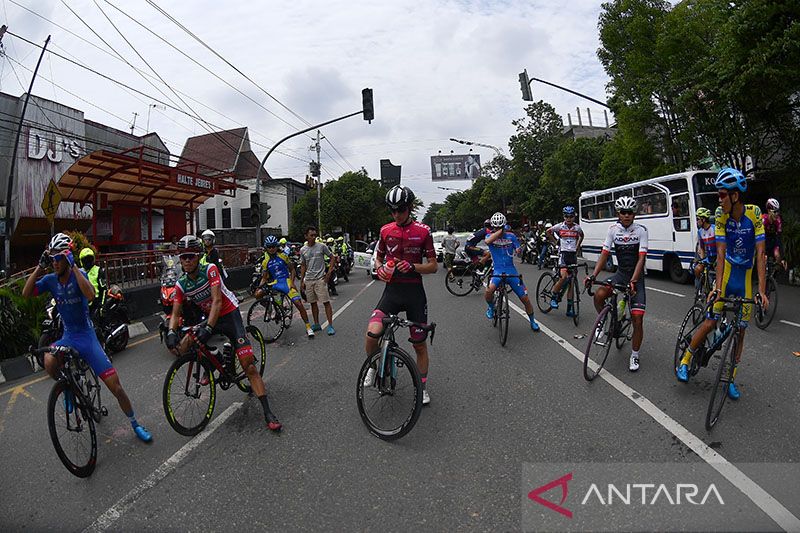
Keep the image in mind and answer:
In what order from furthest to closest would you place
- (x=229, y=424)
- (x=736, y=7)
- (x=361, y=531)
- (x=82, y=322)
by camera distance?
(x=736, y=7)
(x=229, y=424)
(x=82, y=322)
(x=361, y=531)

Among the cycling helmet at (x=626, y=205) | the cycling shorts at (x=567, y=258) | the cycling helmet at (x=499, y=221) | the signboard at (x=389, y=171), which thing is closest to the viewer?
the cycling helmet at (x=626, y=205)

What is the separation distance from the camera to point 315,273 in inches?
345

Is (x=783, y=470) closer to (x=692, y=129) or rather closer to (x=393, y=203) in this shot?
(x=393, y=203)

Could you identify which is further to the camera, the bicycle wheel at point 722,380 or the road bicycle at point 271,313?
the road bicycle at point 271,313

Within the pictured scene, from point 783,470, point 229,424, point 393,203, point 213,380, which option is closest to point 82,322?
point 213,380

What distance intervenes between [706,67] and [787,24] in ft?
7.27

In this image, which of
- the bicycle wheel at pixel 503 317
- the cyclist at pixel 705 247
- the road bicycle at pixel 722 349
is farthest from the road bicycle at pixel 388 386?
the cyclist at pixel 705 247

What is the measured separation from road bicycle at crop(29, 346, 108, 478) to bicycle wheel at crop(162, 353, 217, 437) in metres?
0.58

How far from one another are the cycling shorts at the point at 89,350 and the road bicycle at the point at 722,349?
4901 millimetres

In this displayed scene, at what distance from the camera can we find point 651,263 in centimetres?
1488

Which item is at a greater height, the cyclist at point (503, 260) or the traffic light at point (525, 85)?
the traffic light at point (525, 85)

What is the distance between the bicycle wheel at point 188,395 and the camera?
4.23 metres

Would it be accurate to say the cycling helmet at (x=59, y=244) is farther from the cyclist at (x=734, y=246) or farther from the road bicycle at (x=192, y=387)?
the cyclist at (x=734, y=246)

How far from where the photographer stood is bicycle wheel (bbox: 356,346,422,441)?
4.09 metres
